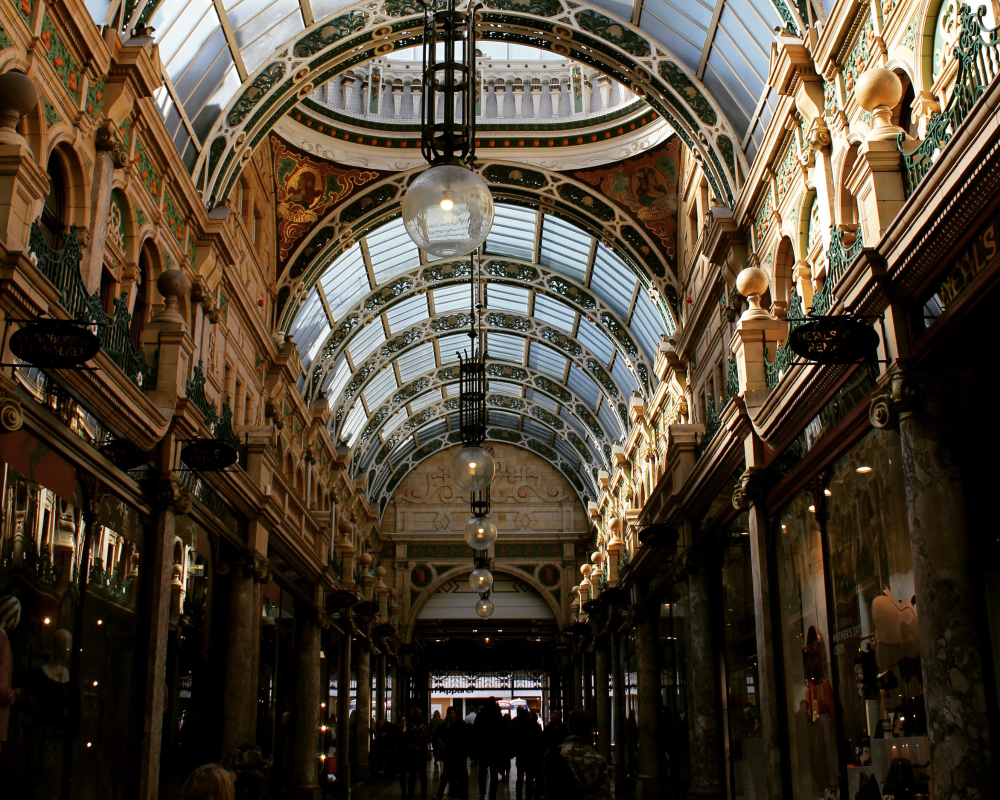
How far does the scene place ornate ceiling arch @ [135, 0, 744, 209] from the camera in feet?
42.6

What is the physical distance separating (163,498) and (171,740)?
271 cm

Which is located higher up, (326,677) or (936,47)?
(936,47)

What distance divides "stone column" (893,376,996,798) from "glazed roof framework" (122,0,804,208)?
653 centimetres

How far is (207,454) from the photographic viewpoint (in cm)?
977

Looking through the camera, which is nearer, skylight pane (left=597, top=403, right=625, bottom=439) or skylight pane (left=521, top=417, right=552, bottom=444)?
skylight pane (left=597, top=403, right=625, bottom=439)

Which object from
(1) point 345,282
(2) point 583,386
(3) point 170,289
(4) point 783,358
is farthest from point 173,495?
(2) point 583,386

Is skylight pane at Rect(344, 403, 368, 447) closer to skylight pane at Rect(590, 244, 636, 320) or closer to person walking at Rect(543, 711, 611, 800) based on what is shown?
skylight pane at Rect(590, 244, 636, 320)

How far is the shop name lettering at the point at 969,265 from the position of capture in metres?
5.56

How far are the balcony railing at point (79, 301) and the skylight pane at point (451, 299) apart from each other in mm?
15296

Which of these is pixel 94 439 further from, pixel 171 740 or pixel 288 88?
pixel 288 88

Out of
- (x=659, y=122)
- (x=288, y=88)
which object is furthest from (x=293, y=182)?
(x=659, y=122)

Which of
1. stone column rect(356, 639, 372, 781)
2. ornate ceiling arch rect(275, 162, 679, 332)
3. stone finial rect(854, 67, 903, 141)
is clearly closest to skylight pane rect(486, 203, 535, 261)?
ornate ceiling arch rect(275, 162, 679, 332)

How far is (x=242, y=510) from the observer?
13.5 m

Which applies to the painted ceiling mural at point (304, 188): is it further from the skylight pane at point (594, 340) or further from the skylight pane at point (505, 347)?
the skylight pane at point (505, 347)
